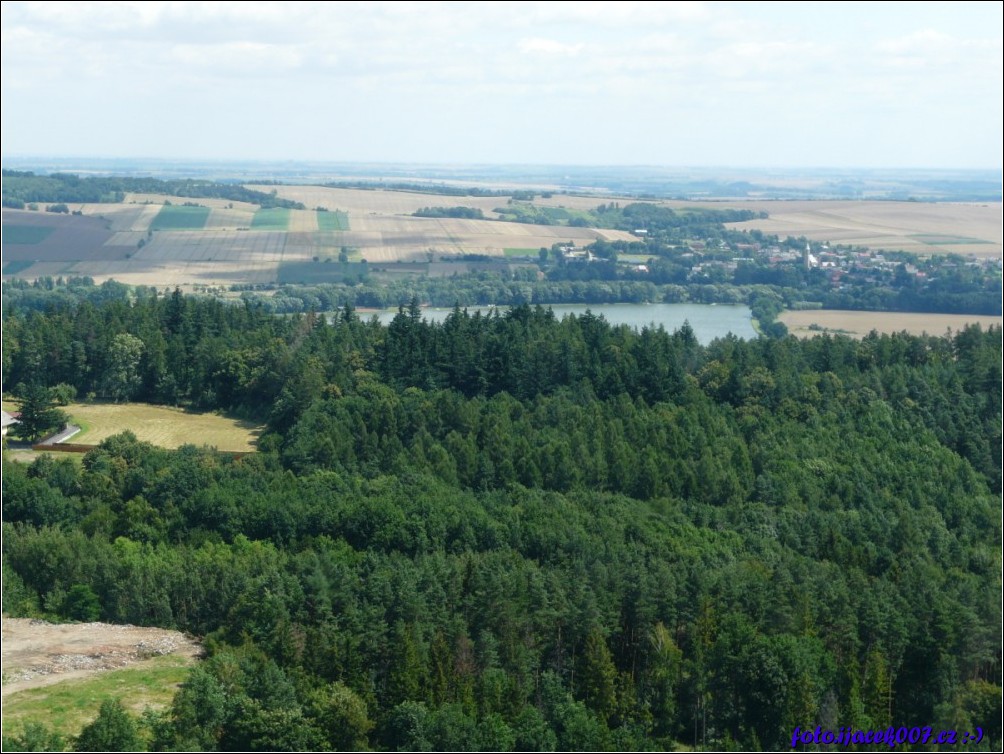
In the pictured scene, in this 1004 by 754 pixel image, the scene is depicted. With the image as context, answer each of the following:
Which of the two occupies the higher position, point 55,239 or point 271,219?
point 271,219

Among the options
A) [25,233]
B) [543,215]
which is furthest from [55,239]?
[543,215]

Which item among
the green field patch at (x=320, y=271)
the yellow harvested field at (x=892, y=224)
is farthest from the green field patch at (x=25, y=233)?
the yellow harvested field at (x=892, y=224)

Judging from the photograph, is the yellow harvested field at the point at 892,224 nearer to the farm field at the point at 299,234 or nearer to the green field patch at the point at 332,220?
the farm field at the point at 299,234

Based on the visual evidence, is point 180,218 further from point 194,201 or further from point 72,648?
point 72,648

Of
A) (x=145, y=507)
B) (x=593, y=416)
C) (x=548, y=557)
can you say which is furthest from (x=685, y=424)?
(x=145, y=507)

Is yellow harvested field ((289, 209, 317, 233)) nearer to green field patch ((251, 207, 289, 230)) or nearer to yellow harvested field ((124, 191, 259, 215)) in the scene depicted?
green field patch ((251, 207, 289, 230))
